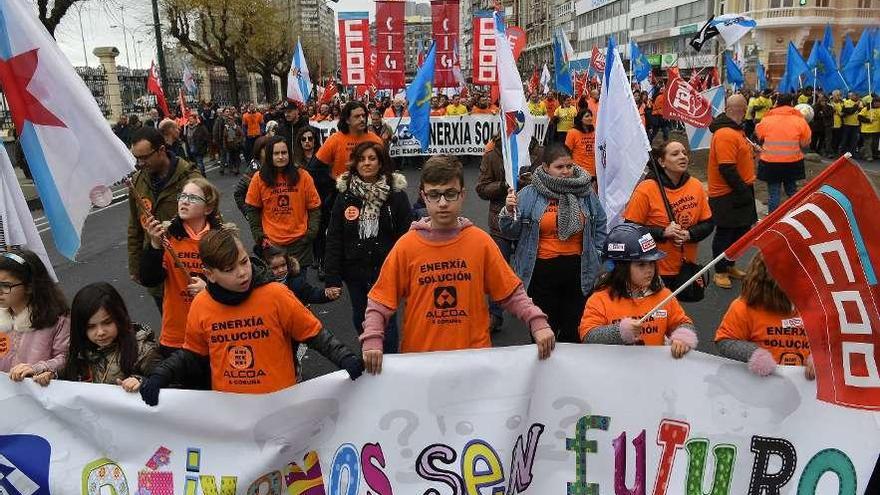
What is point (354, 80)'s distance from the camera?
12812 millimetres

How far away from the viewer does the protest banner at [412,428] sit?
8.97 feet

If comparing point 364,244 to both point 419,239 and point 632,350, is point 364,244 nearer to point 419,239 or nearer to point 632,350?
point 419,239

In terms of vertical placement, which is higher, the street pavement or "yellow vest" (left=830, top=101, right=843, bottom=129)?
"yellow vest" (left=830, top=101, right=843, bottom=129)

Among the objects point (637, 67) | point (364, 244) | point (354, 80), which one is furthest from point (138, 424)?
point (637, 67)

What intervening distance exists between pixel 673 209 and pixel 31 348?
3758mm

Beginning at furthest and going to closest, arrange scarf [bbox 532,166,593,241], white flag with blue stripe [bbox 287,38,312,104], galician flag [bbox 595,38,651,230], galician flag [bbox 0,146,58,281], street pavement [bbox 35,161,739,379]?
white flag with blue stripe [bbox 287,38,312,104]
street pavement [bbox 35,161,739,379]
galician flag [bbox 595,38,651,230]
scarf [bbox 532,166,593,241]
galician flag [bbox 0,146,58,281]

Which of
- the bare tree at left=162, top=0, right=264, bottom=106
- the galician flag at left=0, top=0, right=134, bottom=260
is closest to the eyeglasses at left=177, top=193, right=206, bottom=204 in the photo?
the galician flag at left=0, top=0, right=134, bottom=260

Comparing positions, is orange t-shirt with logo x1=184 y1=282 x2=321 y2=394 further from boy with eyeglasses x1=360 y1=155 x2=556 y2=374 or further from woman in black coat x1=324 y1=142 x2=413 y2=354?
woman in black coat x1=324 y1=142 x2=413 y2=354

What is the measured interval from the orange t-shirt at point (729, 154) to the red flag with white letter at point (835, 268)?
3918 mm

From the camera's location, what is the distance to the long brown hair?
285cm

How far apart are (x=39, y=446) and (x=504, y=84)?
3.57 m

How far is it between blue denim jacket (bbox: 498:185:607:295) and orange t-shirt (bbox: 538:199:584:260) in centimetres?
3

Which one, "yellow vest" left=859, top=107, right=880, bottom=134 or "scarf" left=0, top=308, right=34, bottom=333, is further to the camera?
"yellow vest" left=859, top=107, right=880, bottom=134

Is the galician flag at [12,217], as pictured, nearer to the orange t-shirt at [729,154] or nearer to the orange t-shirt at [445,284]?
the orange t-shirt at [445,284]
